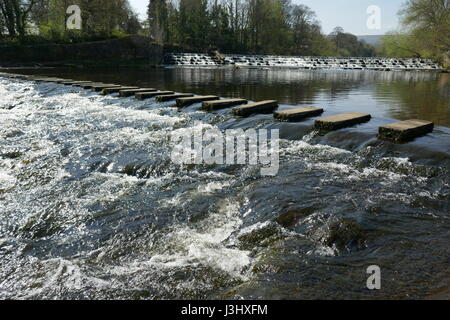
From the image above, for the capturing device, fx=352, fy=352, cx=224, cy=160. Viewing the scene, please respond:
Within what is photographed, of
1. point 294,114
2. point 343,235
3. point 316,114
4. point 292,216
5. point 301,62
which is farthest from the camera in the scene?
point 301,62

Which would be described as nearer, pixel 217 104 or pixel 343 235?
pixel 343 235

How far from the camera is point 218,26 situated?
71.1m

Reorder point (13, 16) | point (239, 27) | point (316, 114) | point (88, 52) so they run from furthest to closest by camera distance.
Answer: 1. point (239, 27)
2. point (13, 16)
3. point (88, 52)
4. point (316, 114)

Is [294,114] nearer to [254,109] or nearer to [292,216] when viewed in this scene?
[254,109]

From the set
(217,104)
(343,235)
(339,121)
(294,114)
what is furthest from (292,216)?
(217,104)

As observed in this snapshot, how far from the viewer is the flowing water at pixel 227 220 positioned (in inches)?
112

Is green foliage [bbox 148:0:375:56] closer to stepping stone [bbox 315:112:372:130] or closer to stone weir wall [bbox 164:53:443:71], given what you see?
stone weir wall [bbox 164:53:443:71]

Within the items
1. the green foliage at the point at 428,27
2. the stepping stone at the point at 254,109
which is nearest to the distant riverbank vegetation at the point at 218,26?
the green foliage at the point at 428,27

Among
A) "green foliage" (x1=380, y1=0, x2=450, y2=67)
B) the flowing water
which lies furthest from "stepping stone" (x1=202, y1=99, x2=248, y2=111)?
"green foliage" (x1=380, y1=0, x2=450, y2=67)

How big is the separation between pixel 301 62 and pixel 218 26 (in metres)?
25.6

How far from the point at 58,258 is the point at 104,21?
55835 mm

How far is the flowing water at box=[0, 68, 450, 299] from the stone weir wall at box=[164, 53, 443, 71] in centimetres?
4417

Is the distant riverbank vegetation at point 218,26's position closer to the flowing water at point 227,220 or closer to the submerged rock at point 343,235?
the flowing water at point 227,220

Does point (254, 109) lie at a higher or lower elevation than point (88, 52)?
lower
